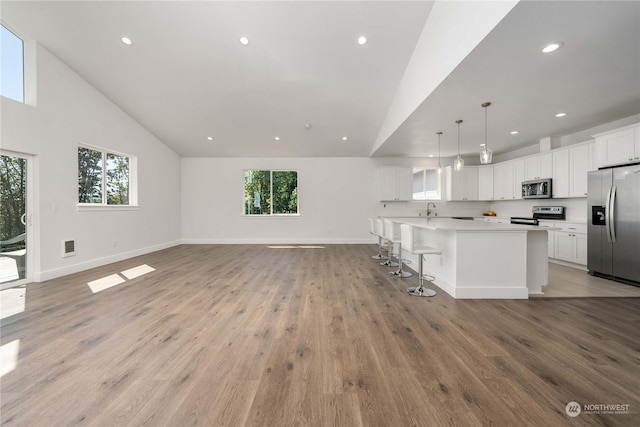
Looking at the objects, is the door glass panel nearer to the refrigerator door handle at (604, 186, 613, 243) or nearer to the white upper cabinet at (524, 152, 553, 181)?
the refrigerator door handle at (604, 186, 613, 243)

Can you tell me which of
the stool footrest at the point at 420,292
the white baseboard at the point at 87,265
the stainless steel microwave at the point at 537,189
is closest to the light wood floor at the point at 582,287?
the stool footrest at the point at 420,292

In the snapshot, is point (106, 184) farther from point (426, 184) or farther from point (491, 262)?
point (426, 184)

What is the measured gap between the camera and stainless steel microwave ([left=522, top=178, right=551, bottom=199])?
5195mm

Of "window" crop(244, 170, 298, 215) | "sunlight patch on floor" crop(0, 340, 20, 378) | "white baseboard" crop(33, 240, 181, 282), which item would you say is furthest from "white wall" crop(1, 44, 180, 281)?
"window" crop(244, 170, 298, 215)

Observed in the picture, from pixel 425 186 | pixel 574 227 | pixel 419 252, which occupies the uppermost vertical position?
pixel 425 186

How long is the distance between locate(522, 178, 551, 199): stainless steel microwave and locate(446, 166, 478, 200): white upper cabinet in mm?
1443

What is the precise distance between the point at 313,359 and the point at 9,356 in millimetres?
2334

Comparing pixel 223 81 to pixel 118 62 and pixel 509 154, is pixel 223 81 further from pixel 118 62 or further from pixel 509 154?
pixel 509 154

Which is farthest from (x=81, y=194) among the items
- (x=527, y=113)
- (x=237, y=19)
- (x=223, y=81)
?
(x=527, y=113)

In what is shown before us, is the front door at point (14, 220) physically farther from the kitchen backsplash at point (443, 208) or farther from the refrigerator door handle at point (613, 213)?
the refrigerator door handle at point (613, 213)

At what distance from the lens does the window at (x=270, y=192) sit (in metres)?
7.95

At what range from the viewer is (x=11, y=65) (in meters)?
3.67

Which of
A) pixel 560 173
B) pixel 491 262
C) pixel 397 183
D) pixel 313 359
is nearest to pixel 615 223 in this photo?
pixel 560 173

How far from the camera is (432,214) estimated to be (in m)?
7.59
